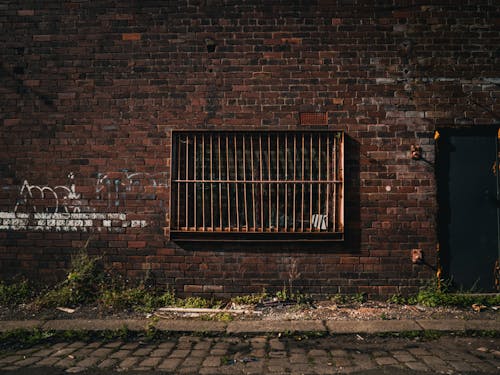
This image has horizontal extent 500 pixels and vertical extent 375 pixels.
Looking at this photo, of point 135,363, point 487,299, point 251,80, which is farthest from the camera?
point 251,80

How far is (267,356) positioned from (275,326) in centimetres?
66

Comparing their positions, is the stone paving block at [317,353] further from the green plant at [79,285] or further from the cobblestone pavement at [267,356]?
the green plant at [79,285]

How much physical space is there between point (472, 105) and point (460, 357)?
3450 mm

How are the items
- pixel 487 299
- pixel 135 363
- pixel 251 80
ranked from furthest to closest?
pixel 251 80
pixel 487 299
pixel 135 363

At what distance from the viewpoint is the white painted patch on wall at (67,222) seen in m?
5.14

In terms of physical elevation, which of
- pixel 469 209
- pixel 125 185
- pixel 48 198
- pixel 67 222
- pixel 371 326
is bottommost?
pixel 371 326

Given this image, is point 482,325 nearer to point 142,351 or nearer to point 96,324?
point 142,351

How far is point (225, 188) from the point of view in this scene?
16.8ft

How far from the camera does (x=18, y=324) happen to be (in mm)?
4227

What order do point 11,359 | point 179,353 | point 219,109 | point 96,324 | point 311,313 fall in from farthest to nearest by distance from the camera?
point 219,109 < point 311,313 < point 96,324 < point 179,353 < point 11,359

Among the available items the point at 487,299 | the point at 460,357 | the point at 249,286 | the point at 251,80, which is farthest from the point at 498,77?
the point at 249,286

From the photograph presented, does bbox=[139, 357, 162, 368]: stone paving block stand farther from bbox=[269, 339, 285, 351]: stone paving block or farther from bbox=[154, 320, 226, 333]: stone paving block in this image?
bbox=[269, 339, 285, 351]: stone paving block

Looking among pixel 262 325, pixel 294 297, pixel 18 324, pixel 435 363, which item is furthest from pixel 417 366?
pixel 18 324

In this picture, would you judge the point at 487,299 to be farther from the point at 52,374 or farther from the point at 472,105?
the point at 52,374
